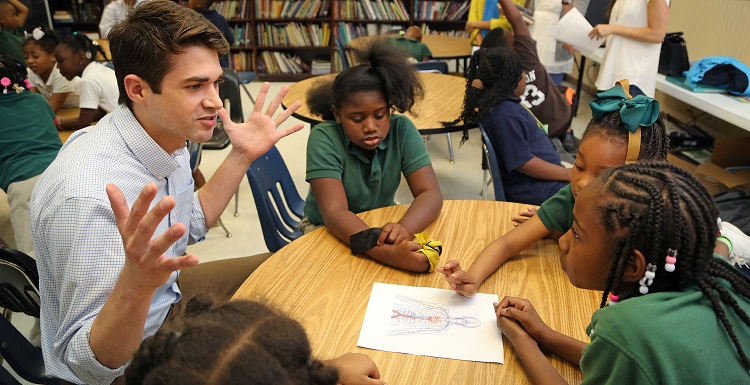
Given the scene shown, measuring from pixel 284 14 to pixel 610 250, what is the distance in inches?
236

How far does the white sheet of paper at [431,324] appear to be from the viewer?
1.19 meters

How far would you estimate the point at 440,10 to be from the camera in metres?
6.51

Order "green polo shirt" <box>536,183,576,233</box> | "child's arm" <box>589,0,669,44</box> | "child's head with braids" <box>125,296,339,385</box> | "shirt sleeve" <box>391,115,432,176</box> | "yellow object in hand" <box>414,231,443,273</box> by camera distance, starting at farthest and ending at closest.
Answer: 1. "child's arm" <box>589,0,669,44</box>
2. "shirt sleeve" <box>391,115,432,176</box>
3. "green polo shirt" <box>536,183,576,233</box>
4. "yellow object in hand" <box>414,231,443,273</box>
5. "child's head with braids" <box>125,296,339,385</box>

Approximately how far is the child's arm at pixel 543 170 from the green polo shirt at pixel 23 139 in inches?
84.2

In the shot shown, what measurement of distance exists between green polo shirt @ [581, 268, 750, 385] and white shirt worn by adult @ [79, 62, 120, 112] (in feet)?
9.06

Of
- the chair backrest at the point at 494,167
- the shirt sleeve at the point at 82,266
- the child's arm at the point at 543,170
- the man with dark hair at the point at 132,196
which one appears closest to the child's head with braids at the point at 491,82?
the chair backrest at the point at 494,167

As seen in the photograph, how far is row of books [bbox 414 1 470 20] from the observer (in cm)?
648

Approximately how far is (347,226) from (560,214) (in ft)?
2.03

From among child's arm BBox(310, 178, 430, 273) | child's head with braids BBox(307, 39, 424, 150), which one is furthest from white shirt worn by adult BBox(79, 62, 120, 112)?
child's arm BBox(310, 178, 430, 273)

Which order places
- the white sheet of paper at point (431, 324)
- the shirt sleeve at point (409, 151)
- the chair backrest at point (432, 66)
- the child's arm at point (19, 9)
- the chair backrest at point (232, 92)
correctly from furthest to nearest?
the child's arm at point (19, 9), the chair backrest at point (432, 66), the chair backrest at point (232, 92), the shirt sleeve at point (409, 151), the white sheet of paper at point (431, 324)

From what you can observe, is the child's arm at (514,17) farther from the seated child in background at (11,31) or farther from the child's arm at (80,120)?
the seated child in background at (11,31)

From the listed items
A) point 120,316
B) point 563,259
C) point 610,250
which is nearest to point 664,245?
point 610,250

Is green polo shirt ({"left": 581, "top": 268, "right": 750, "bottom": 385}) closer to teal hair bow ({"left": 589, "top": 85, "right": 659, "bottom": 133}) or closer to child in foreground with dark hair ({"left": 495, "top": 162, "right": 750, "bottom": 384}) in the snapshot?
child in foreground with dark hair ({"left": 495, "top": 162, "right": 750, "bottom": 384})

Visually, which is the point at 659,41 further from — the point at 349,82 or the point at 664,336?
the point at 664,336
